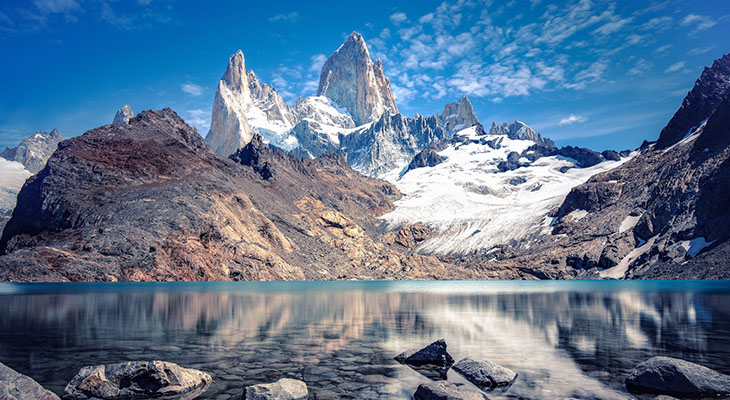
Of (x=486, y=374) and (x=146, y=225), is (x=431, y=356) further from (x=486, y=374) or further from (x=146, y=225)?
(x=146, y=225)

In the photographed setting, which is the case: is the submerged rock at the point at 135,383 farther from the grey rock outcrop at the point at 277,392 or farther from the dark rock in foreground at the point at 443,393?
the dark rock in foreground at the point at 443,393

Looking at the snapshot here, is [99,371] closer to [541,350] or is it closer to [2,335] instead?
[2,335]

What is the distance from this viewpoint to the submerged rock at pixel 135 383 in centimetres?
1598

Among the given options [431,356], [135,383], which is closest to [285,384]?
[135,383]

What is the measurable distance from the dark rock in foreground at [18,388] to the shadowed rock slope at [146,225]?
388ft

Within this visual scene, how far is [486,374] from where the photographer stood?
18.7 meters

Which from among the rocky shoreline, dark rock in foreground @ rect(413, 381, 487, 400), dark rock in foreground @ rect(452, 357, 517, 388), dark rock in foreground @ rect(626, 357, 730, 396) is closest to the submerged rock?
the rocky shoreline

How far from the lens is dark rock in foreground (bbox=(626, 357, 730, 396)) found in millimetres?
16594

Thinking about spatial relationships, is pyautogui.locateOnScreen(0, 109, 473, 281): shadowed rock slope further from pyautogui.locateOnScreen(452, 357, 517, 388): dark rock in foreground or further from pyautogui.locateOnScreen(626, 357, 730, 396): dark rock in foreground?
pyautogui.locateOnScreen(626, 357, 730, 396): dark rock in foreground

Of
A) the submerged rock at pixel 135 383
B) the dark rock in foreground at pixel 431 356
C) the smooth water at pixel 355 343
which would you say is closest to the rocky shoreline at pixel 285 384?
the submerged rock at pixel 135 383

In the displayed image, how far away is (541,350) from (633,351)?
4845 millimetres

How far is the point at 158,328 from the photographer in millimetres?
33938

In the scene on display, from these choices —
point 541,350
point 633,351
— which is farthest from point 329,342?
point 633,351

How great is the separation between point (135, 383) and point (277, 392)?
547 centimetres
